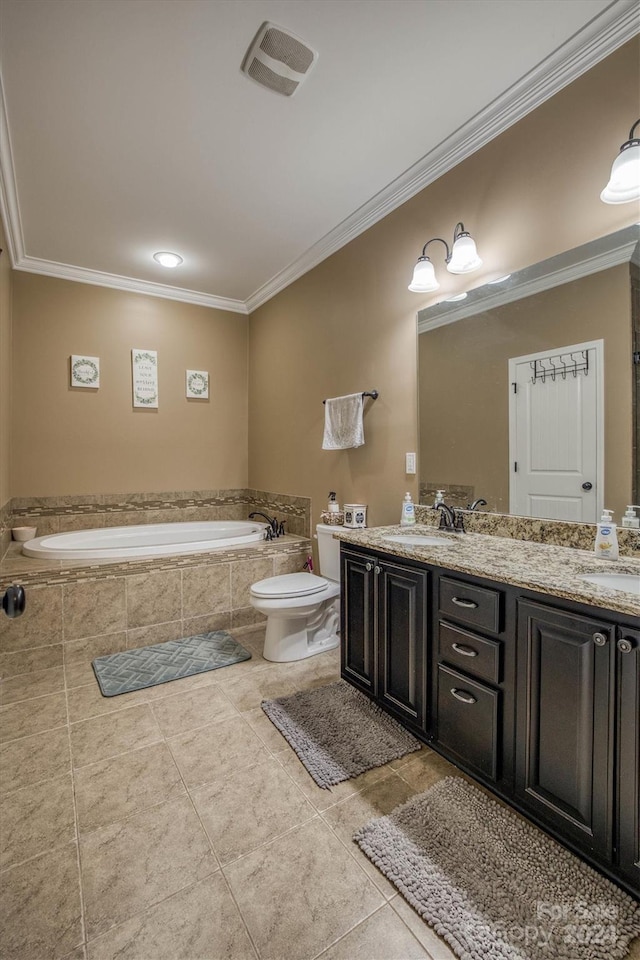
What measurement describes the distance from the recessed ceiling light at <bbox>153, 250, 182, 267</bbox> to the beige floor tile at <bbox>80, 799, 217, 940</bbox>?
339 cm

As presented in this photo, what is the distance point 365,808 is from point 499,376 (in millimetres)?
1821

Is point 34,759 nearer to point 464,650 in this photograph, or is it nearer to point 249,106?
point 464,650

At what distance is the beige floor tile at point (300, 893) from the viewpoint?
1095 mm

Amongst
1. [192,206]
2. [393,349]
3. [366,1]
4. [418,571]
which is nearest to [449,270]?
[393,349]

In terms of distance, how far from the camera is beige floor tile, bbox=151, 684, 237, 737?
1999 millimetres

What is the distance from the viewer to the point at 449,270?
213 cm

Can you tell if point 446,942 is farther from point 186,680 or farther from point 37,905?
point 186,680

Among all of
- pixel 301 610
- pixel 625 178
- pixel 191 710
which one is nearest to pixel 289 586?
pixel 301 610

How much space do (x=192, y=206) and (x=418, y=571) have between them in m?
2.52

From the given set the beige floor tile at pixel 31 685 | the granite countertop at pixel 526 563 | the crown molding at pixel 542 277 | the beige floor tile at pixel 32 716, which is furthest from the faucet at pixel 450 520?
the beige floor tile at pixel 31 685

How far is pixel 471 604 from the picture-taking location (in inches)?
60.9

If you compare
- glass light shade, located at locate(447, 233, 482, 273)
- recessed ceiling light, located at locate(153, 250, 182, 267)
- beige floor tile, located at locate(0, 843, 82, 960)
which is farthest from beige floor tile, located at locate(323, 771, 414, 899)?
recessed ceiling light, located at locate(153, 250, 182, 267)

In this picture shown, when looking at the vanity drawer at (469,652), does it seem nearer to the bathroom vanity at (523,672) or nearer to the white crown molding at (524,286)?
the bathroom vanity at (523,672)

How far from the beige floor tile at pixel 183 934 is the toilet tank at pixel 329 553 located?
180cm
